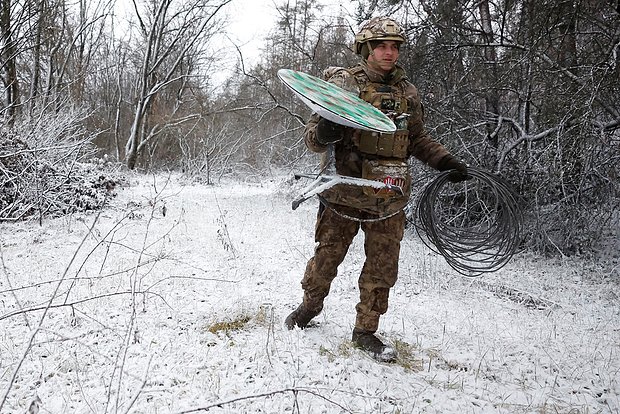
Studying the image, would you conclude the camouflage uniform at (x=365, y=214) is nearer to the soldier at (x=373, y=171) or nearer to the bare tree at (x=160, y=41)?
the soldier at (x=373, y=171)

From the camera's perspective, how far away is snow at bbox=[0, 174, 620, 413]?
2174 mm

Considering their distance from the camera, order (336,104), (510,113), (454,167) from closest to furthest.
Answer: (336,104)
(454,167)
(510,113)

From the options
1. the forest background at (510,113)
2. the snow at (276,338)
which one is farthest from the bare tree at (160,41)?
the snow at (276,338)

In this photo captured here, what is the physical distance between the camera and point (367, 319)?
2.83 meters

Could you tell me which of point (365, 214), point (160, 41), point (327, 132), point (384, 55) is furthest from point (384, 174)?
point (160, 41)

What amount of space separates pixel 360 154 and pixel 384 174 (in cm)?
21

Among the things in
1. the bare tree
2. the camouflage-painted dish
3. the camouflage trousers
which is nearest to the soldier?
the camouflage trousers

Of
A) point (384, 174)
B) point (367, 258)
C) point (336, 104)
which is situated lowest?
point (367, 258)

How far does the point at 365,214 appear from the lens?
286 centimetres

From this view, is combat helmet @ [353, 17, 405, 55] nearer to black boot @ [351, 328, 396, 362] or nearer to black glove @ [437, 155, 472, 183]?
black glove @ [437, 155, 472, 183]

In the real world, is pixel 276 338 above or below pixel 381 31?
below

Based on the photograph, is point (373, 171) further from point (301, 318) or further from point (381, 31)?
point (301, 318)

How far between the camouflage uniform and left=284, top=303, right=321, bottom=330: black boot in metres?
0.21

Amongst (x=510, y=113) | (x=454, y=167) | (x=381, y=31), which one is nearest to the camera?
(x=381, y=31)
